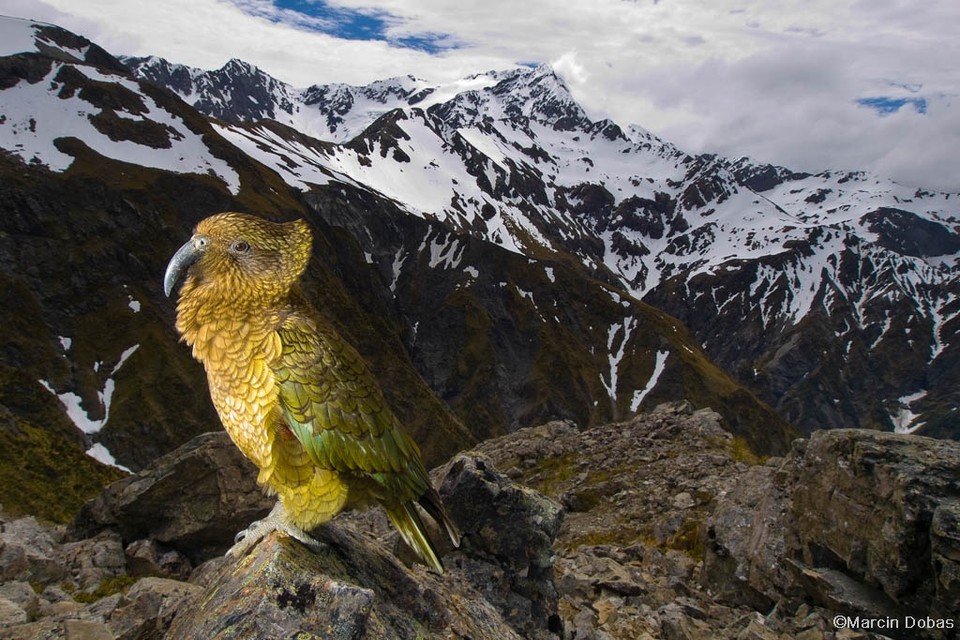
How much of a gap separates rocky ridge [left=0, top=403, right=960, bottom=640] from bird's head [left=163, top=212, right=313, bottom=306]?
7.63 feet

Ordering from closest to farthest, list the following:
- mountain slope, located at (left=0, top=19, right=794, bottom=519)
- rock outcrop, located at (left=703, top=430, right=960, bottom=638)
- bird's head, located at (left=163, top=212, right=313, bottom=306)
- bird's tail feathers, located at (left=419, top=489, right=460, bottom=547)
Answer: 1. bird's head, located at (left=163, top=212, right=313, bottom=306)
2. bird's tail feathers, located at (left=419, top=489, right=460, bottom=547)
3. rock outcrop, located at (left=703, top=430, right=960, bottom=638)
4. mountain slope, located at (left=0, top=19, right=794, bottom=519)

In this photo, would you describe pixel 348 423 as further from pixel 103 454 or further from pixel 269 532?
pixel 103 454

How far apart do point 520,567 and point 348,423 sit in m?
7.61

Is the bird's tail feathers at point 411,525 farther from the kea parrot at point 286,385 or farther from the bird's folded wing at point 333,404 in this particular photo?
the bird's folded wing at point 333,404

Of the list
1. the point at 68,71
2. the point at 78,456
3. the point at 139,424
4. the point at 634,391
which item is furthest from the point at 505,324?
the point at 78,456

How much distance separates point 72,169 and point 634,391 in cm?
16551

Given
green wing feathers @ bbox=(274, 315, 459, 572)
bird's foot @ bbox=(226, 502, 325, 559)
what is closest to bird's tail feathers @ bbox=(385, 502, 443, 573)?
green wing feathers @ bbox=(274, 315, 459, 572)

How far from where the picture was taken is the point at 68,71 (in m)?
131

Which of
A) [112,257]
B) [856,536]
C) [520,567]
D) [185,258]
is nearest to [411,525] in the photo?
[185,258]

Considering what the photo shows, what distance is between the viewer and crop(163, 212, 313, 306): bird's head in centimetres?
490
